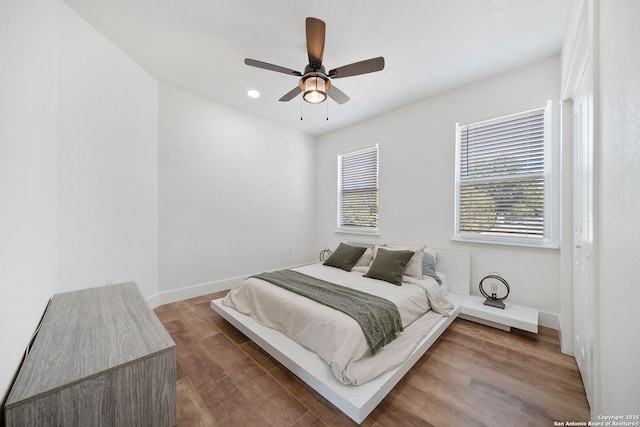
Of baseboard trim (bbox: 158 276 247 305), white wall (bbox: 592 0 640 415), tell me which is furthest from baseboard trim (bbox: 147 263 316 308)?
white wall (bbox: 592 0 640 415)

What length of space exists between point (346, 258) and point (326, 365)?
1.71 metres

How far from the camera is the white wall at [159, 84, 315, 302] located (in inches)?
123

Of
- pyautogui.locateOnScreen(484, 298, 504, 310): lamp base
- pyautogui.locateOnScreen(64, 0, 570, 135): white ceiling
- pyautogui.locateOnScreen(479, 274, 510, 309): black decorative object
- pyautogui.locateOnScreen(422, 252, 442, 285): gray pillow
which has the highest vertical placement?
pyautogui.locateOnScreen(64, 0, 570, 135): white ceiling

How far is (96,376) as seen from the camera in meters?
0.85

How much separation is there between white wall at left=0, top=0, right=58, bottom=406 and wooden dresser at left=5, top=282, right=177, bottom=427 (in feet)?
Answer: 0.22

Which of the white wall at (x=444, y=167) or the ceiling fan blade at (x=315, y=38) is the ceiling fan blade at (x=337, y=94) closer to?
the ceiling fan blade at (x=315, y=38)

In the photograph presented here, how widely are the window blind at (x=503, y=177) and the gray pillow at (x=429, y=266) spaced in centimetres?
56

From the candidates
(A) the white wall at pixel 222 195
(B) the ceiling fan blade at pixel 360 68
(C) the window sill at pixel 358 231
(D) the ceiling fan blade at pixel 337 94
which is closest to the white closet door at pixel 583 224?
(B) the ceiling fan blade at pixel 360 68

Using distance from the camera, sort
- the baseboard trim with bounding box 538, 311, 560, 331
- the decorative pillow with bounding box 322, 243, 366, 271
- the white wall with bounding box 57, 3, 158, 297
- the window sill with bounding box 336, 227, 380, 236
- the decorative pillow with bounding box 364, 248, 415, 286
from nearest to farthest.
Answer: the white wall with bounding box 57, 3, 158, 297 → the baseboard trim with bounding box 538, 311, 560, 331 → the decorative pillow with bounding box 364, 248, 415, 286 → the decorative pillow with bounding box 322, 243, 366, 271 → the window sill with bounding box 336, 227, 380, 236

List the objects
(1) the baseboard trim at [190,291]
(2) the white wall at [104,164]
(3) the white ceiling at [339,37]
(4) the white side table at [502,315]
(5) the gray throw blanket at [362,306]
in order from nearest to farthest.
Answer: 1. (5) the gray throw blanket at [362,306]
2. (3) the white ceiling at [339,37]
3. (2) the white wall at [104,164]
4. (4) the white side table at [502,315]
5. (1) the baseboard trim at [190,291]

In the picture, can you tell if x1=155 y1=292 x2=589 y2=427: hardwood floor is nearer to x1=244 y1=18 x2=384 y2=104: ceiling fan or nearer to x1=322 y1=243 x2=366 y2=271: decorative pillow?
x1=322 y1=243 x2=366 y2=271: decorative pillow

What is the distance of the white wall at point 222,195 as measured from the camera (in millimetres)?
3137

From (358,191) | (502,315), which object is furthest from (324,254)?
(502,315)

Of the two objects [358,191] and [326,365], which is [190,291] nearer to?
[326,365]
